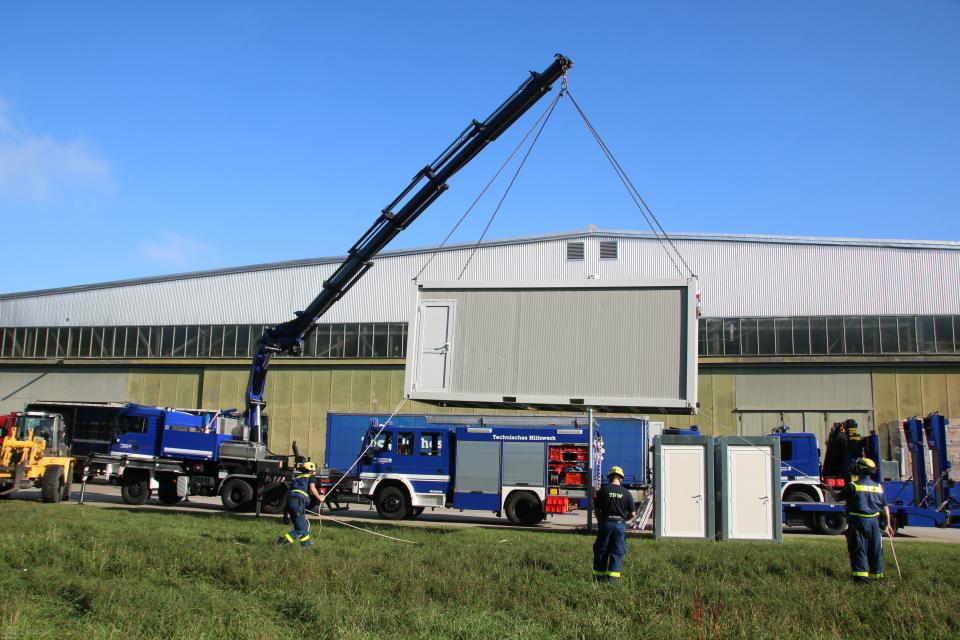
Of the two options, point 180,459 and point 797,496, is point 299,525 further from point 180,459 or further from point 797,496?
point 797,496

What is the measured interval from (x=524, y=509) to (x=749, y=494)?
6.35 metres

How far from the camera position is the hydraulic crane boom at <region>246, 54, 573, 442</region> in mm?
19703

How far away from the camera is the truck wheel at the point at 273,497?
22.6 meters

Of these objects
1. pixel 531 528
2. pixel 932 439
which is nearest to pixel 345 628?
pixel 531 528

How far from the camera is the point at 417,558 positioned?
1219cm

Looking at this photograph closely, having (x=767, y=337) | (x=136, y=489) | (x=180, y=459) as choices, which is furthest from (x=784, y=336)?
(x=136, y=489)

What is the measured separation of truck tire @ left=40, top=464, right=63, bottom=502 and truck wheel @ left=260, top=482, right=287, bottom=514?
5.81 metres

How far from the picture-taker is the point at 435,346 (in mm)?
16062

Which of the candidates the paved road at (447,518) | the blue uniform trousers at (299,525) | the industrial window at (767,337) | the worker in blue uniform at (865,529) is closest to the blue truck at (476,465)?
the paved road at (447,518)

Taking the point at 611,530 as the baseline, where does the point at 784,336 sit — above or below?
above

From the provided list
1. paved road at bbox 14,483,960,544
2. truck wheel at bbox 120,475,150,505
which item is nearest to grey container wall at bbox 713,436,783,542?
paved road at bbox 14,483,960,544

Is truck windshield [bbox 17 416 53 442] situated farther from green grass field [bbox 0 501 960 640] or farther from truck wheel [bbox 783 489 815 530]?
truck wheel [bbox 783 489 815 530]

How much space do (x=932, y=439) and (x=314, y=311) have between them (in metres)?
18.2

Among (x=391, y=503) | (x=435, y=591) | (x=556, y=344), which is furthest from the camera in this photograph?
(x=391, y=503)
